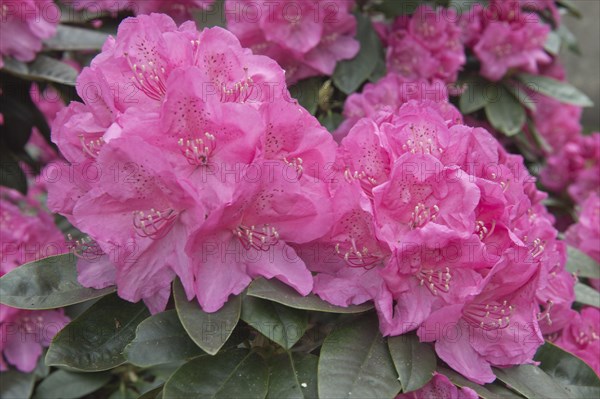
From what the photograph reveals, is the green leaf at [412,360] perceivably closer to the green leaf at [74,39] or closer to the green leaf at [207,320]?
the green leaf at [207,320]

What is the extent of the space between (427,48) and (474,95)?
0.74ft

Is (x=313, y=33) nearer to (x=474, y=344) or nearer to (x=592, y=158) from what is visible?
(x=474, y=344)

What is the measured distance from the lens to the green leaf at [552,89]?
2002 mm

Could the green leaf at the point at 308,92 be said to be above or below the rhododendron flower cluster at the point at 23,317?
above

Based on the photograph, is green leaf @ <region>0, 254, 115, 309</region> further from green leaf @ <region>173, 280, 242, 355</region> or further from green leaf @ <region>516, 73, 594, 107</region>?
green leaf @ <region>516, 73, 594, 107</region>

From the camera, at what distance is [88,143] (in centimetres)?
112

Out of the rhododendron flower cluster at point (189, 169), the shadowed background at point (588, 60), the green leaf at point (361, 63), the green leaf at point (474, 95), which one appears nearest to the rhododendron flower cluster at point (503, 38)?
the green leaf at point (474, 95)

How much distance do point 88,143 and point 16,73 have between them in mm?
721

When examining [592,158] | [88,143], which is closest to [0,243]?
[88,143]

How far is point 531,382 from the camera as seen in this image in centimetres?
118

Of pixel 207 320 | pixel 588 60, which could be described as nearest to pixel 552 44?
pixel 207 320

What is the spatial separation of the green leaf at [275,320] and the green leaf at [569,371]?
500 millimetres

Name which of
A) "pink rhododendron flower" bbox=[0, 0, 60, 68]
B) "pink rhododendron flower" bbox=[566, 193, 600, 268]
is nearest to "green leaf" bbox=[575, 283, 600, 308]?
"pink rhododendron flower" bbox=[566, 193, 600, 268]

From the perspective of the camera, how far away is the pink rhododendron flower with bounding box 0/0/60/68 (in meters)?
1.69
